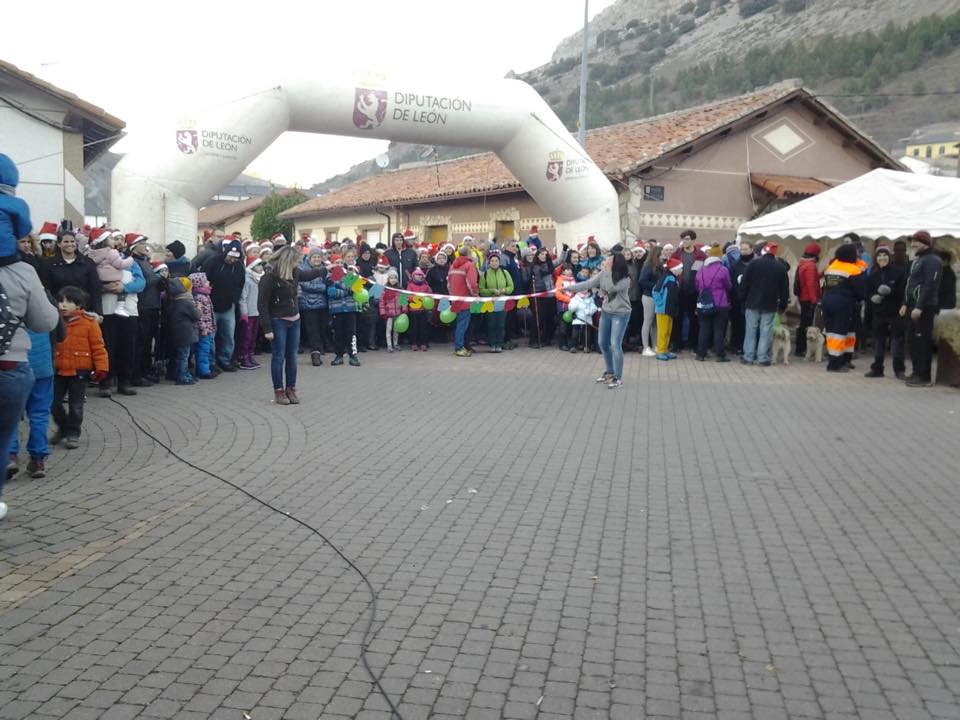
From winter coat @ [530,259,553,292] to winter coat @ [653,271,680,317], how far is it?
2.26 m

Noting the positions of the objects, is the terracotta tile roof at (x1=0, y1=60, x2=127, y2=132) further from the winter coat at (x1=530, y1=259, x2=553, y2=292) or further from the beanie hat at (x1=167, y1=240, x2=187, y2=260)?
the winter coat at (x1=530, y1=259, x2=553, y2=292)

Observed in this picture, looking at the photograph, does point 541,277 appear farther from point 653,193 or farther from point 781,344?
point 653,193

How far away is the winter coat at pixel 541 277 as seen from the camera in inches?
645

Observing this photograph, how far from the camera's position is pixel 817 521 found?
609 centimetres

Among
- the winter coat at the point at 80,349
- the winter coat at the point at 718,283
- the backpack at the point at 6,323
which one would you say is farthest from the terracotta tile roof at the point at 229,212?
the backpack at the point at 6,323

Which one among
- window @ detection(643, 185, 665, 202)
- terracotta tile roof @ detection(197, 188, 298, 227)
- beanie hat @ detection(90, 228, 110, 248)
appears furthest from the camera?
terracotta tile roof @ detection(197, 188, 298, 227)

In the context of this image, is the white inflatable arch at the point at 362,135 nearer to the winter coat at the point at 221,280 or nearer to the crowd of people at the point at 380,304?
the crowd of people at the point at 380,304

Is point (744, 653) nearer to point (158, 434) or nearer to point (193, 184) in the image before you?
point (158, 434)

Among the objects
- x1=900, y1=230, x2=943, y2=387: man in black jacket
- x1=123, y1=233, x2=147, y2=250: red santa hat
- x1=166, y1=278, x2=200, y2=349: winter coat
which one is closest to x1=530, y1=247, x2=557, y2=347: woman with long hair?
x1=900, y1=230, x2=943, y2=387: man in black jacket

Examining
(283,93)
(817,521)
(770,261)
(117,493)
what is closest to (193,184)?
(283,93)

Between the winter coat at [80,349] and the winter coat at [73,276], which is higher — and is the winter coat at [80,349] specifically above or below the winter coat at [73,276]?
below

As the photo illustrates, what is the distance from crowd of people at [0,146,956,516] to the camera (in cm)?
772

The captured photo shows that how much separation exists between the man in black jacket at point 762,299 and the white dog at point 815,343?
0.89m

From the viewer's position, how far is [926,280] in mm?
11805
